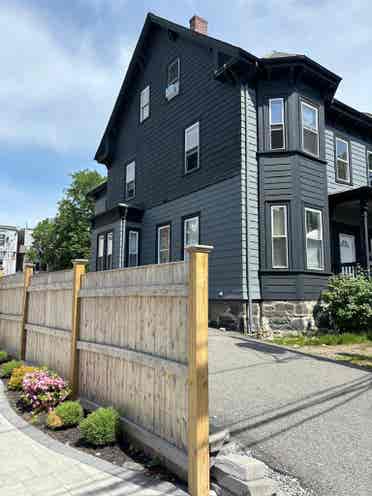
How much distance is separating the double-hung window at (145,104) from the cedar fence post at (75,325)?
12.2m

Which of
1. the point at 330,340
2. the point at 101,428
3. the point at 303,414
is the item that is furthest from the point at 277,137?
the point at 101,428

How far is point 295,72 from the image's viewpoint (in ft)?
36.2

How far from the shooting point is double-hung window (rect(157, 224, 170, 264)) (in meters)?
14.1

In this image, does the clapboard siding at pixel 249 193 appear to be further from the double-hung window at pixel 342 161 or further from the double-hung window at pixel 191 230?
the double-hung window at pixel 342 161

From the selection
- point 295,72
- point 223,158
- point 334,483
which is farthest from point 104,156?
point 334,483

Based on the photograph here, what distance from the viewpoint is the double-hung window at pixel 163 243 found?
556 inches

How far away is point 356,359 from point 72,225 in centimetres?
3124

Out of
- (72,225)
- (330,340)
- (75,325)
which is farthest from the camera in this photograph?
(72,225)

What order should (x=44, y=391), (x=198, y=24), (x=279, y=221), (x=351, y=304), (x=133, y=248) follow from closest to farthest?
(x=44, y=391)
(x=351, y=304)
(x=279, y=221)
(x=198, y=24)
(x=133, y=248)

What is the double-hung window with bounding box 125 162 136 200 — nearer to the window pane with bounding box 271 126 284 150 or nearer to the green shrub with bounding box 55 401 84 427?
the window pane with bounding box 271 126 284 150

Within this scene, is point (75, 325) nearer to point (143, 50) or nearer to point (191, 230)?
point (191, 230)

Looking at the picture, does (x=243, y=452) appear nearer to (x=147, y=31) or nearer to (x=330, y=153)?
(x=330, y=153)

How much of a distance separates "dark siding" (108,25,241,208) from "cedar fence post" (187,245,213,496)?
8268 millimetres

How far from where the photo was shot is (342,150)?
538 inches
